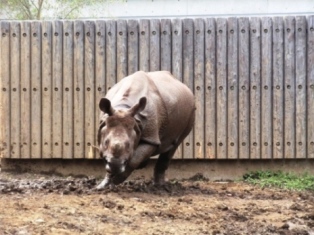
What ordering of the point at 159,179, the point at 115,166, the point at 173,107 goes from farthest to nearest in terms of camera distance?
the point at 159,179, the point at 173,107, the point at 115,166

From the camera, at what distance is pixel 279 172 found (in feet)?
37.3

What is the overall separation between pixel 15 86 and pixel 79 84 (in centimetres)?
97

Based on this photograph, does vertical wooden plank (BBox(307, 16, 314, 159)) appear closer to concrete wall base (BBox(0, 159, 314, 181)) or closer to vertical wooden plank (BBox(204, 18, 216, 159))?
concrete wall base (BBox(0, 159, 314, 181))

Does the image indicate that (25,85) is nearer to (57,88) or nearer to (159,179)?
→ (57,88)

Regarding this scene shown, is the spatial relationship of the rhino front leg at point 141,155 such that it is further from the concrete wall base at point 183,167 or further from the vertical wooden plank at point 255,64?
the vertical wooden plank at point 255,64

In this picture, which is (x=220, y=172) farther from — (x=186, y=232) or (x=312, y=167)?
(x=186, y=232)

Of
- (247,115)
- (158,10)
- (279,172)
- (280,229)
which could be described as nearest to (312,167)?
(279,172)

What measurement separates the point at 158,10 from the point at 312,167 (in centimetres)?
883

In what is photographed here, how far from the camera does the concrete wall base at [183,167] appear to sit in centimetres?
1141

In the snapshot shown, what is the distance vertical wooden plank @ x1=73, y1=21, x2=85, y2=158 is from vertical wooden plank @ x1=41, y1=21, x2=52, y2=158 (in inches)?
14.9

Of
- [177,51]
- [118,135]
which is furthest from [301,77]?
[118,135]

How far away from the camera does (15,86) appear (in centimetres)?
1136

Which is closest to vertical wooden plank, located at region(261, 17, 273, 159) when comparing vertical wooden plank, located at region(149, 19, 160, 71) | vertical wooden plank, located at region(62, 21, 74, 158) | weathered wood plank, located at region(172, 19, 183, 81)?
weathered wood plank, located at region(172, 19, 183, 81)

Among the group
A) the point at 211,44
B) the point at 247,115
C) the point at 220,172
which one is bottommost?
the point at 220,172
